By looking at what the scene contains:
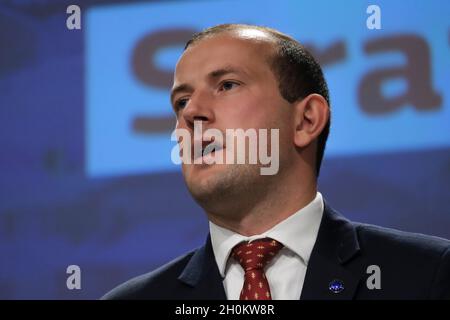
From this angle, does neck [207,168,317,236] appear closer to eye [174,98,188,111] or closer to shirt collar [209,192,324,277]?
shirt collar [209,192,324,277]

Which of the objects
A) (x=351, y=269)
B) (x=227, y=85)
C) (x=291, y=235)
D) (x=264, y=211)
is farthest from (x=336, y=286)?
(x=227, y=85)

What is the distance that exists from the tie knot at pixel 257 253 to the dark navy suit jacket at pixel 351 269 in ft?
0.25

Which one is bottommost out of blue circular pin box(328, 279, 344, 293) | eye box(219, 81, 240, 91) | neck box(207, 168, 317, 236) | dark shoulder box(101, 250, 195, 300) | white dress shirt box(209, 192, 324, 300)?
dark shoulder box(101, 250, 195, 300)

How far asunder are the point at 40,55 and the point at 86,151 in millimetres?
391

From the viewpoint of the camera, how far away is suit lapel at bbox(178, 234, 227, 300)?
1874 millimetres

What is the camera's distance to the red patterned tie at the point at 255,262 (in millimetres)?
1808

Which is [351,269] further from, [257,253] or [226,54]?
[226,54]

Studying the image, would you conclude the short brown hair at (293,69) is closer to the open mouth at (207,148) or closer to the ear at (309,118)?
the ear at (309,118)

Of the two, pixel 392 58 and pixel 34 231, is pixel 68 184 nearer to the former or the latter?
pixel 34 231

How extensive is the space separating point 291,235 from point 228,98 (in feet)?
1.24

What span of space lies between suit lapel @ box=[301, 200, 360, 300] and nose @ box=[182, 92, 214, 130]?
0.40 m

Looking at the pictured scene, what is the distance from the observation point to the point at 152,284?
2025mm

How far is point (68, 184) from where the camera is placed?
261cm

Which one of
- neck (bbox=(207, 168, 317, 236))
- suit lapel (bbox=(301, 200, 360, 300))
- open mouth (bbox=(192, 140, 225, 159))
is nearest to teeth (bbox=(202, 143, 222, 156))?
open mouth (bbox=(192, 140, 225, 159))
